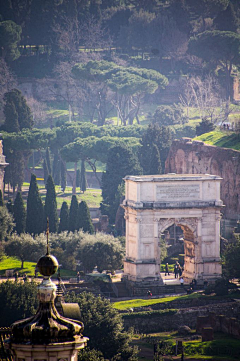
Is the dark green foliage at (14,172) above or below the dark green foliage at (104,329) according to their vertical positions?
above

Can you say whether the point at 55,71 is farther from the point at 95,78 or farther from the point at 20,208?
the point at 20,208

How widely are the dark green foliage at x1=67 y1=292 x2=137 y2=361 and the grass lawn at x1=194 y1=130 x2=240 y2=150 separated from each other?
4386cm

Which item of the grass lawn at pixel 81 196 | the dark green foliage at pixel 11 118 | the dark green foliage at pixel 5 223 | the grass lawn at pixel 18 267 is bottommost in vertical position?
the grass lawn at pixel 18 267

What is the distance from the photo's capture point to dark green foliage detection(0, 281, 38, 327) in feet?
166

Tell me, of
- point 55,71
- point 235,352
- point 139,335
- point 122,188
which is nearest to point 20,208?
point 122,188

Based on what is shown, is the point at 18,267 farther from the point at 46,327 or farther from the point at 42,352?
the point at 42,352

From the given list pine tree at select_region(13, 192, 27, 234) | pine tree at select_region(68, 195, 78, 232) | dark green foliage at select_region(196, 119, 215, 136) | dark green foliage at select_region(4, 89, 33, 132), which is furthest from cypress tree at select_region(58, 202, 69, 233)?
dark green foliage at select_region(4, 89, 33, 132)

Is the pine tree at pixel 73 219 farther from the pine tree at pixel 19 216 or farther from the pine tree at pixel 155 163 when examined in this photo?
the pine tree at pixel 155 163

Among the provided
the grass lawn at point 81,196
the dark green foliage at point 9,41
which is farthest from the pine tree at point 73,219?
the dark green foliage at point 9,41

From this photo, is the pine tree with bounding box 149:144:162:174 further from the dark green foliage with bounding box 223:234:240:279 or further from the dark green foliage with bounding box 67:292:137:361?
the dark green foliage with bounding box 67:292:137:361

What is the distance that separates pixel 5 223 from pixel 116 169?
1887 centimetres

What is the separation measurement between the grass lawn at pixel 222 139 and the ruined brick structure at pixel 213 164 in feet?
4.65

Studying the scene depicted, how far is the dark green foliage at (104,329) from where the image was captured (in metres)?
43.9

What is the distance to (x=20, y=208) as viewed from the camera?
3147 inches
